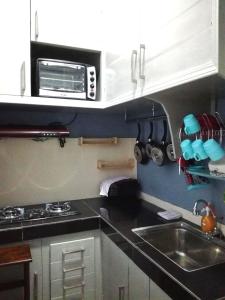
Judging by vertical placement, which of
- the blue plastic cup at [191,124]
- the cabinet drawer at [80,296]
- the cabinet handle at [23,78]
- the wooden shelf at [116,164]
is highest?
the cabinet handle at [23,78]

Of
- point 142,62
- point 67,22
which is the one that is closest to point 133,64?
point 142,62

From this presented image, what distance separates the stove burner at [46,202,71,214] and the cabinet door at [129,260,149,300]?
2.23ft

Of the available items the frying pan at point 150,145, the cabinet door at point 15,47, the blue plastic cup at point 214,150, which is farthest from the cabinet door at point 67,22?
the blue plastic cup at point 214,150

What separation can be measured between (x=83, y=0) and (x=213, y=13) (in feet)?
3.64

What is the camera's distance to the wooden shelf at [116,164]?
7.01 ft

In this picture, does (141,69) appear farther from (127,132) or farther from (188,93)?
(127,132)

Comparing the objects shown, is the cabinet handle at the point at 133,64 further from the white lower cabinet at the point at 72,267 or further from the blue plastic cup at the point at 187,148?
the white lower cabinet at the point at 72,267

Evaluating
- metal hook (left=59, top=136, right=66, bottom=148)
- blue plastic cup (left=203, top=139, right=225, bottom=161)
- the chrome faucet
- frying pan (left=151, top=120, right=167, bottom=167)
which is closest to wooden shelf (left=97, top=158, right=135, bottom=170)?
metal hook (left=59, top=136, right=66, bottom=148)

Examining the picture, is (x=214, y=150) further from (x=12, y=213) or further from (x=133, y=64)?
(x=12, y=213)

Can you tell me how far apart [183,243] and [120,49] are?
120 cm

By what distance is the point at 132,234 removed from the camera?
1363 millimetres

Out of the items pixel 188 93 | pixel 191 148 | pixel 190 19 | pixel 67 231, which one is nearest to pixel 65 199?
pixel 67 231

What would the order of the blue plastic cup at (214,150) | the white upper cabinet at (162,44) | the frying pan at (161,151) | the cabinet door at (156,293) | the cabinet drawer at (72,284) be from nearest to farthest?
the white upper cabinet at (162,44) → the cabinet door at (156,293) → the blue plastic cup at (214,150) → the cabinet drawer at (72,284) → the frying pan at (161,151)

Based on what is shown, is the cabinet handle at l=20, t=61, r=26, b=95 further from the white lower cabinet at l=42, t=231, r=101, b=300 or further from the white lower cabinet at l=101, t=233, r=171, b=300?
the white lower cabinet at l=101, t=233, r=171, b=300
